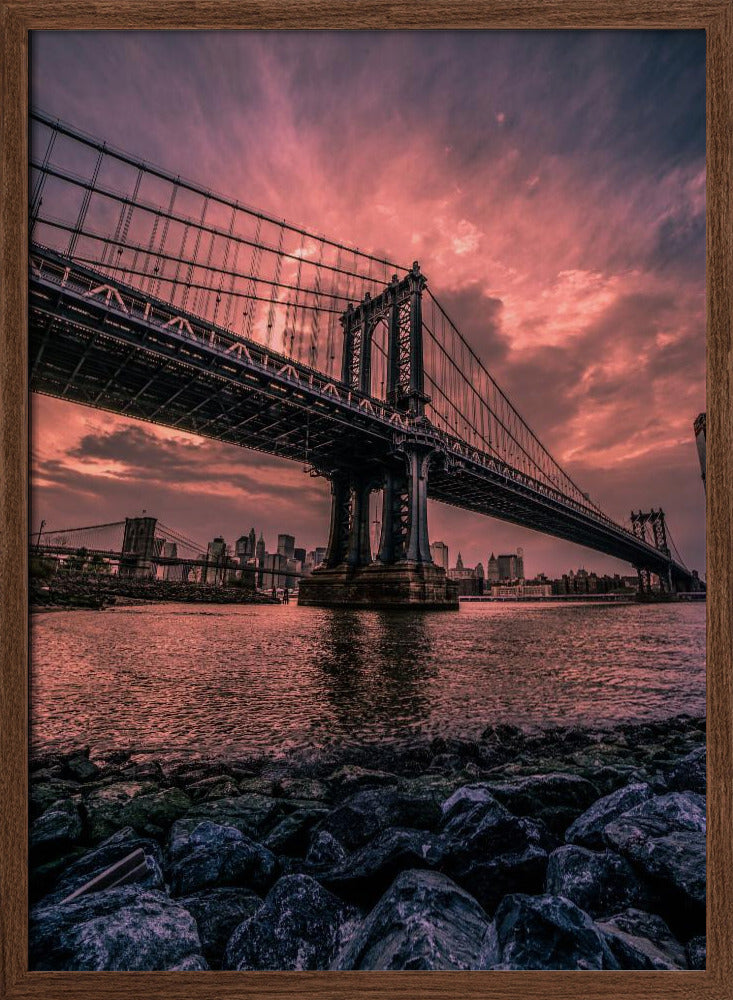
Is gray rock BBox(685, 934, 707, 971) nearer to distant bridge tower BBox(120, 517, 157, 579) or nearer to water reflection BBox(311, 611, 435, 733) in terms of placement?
water reflection BBox(311, 611, 435, 733)

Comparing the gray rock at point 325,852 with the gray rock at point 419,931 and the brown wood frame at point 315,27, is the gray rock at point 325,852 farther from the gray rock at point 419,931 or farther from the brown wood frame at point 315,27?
the brown wood frame at point 315,27

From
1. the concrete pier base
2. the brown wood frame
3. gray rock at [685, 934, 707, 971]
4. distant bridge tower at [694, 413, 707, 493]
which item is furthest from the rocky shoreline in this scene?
the concrete pier base

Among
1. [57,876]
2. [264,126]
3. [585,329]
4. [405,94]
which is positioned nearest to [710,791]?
[57,876]

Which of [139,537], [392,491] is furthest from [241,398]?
[139,537]

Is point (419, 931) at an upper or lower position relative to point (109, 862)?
upper

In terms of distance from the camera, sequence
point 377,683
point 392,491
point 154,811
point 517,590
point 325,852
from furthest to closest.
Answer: point 517,590 < point 392,491 < point 377,683 < point 154,811 < point 325,852

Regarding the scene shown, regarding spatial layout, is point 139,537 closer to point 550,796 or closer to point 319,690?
point 319,690
